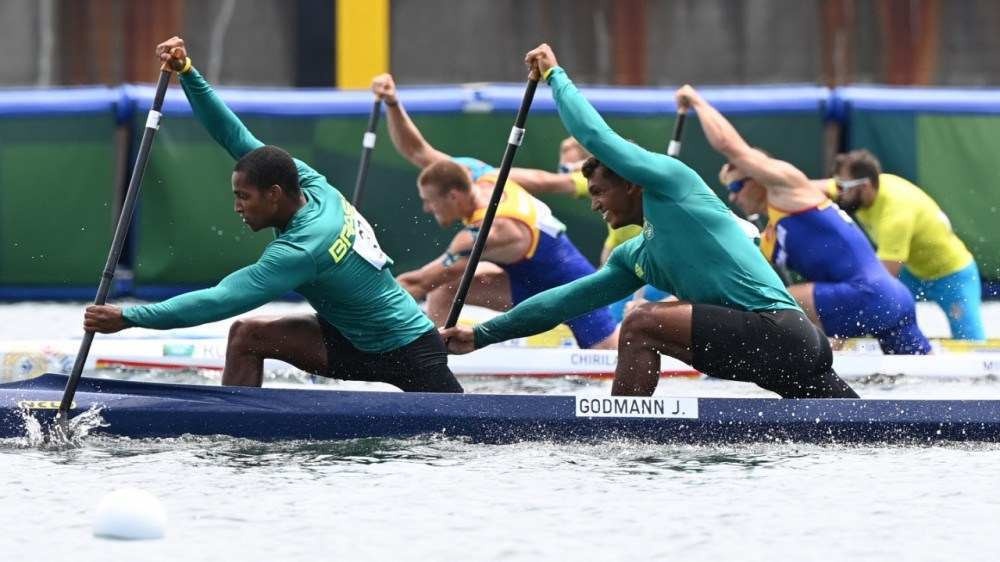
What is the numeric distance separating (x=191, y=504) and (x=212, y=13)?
45.9 ft

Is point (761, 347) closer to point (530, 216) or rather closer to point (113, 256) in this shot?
point (113, 256)

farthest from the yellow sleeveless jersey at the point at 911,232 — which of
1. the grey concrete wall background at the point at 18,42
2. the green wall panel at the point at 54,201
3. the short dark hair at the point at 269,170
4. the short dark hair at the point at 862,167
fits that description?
the grey concrete wall background at the point at 18,42

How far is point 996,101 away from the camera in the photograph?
14.4 m

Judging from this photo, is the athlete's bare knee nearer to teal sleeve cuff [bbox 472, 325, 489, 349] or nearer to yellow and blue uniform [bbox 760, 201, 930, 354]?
teal sleeve cuff [bbox 472, 325, 489, 349]

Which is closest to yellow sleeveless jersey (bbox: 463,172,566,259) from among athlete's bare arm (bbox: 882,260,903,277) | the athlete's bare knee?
athlete's bare arm (bbox: 882,260,903,277)

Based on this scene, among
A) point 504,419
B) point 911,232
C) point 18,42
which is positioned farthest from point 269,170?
point 18,42

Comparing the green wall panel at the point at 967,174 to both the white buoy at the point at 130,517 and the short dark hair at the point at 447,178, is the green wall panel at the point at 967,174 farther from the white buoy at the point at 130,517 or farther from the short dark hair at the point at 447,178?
the white buoy at the point at 130,517

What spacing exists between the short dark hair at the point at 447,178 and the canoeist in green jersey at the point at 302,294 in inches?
79.2

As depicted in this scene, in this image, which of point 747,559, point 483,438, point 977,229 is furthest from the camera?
point 977,229

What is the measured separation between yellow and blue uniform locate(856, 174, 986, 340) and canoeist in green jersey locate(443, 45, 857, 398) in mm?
3405

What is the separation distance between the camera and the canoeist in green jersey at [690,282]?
7172 millimetres

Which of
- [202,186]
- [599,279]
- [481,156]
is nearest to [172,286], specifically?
[202,186]

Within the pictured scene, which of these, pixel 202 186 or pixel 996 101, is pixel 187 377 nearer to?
pixel 202 186

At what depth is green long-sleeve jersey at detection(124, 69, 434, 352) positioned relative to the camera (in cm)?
706
